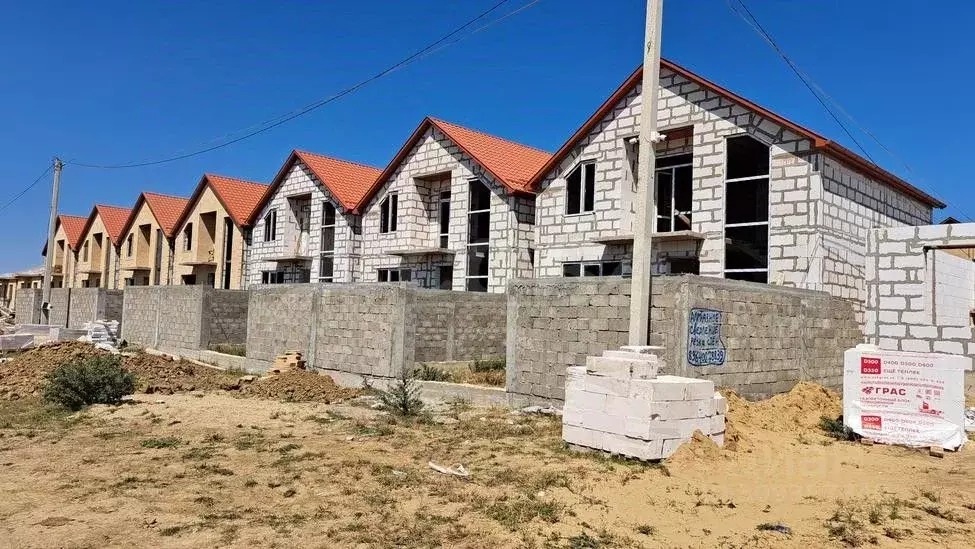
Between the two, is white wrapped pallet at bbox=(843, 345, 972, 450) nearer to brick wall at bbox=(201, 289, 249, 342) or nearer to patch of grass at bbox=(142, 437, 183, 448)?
patch of grass at bbox=(142, 437, 183, 448)

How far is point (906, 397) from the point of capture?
376 inches

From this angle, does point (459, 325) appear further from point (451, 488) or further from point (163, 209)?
point (163, 209)

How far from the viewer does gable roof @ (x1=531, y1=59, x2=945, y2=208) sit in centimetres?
1430

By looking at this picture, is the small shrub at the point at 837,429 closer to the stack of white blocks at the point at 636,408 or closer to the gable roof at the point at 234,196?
the stack of white blocks at the point at 636,408

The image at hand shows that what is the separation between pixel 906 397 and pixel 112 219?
136 ft

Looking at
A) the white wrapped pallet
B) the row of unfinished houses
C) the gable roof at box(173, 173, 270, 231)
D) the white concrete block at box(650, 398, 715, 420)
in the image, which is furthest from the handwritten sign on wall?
the gable roof at box(173, 173, 270, 231)

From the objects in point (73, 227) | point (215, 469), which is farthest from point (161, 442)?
point (73, 227)

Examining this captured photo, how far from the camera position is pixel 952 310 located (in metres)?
13.0

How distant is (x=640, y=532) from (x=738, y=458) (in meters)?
3.36

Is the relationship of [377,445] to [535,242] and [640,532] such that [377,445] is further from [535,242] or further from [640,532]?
[535,242]

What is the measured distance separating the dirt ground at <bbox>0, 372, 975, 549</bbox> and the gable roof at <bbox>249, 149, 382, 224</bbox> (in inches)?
620

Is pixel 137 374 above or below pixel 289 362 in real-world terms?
below

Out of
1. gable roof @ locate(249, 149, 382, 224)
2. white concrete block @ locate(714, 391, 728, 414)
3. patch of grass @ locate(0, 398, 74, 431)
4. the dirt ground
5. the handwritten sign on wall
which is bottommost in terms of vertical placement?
Answer: patch of grass @ locate(0, 398, 74, 431)

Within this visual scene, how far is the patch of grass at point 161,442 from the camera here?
882cm
